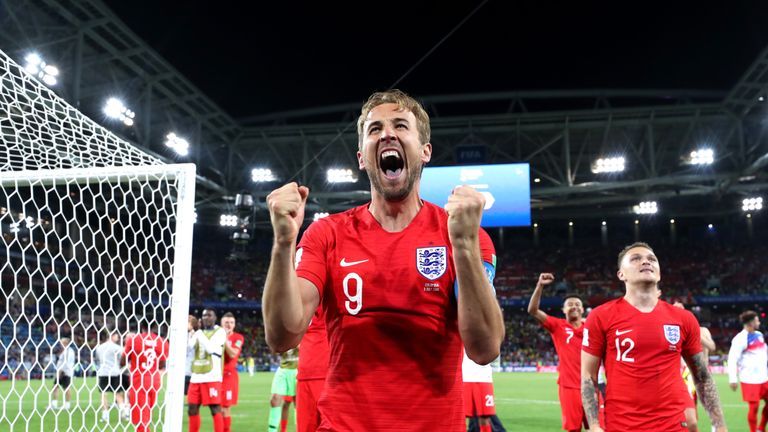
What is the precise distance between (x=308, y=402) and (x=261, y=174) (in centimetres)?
2708

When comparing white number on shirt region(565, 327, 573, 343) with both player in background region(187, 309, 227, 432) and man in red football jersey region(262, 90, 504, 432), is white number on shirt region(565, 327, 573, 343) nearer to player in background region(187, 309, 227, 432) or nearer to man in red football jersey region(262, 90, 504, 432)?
player in background region(187, 309, 227, 432)

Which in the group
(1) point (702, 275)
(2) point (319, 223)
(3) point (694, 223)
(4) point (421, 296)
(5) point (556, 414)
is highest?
(3) point (694, 223)

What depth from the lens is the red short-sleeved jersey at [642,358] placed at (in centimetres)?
471

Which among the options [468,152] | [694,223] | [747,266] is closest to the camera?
[468,152]

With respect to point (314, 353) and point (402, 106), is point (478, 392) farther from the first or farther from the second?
point (402, 106)

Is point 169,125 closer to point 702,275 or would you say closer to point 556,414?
point 556,414

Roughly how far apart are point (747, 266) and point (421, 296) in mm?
52047

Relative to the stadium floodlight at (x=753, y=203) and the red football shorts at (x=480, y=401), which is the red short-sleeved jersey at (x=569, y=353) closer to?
the red football shorts at (x=480, y=401)

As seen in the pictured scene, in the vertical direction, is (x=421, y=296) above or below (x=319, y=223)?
below

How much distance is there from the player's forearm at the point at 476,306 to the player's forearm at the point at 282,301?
52 cm

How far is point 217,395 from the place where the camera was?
9922mm

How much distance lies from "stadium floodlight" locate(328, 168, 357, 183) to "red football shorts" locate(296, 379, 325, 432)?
82.9 feet

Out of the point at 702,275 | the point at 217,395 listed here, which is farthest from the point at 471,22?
the point at 702,275

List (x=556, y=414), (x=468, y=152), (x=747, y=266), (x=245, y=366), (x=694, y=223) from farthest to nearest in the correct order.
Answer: (x=694, y=223) < (x=747, y=266) < (x=245, y=366) < (x=468, y=152) < (x=556, y=414)
